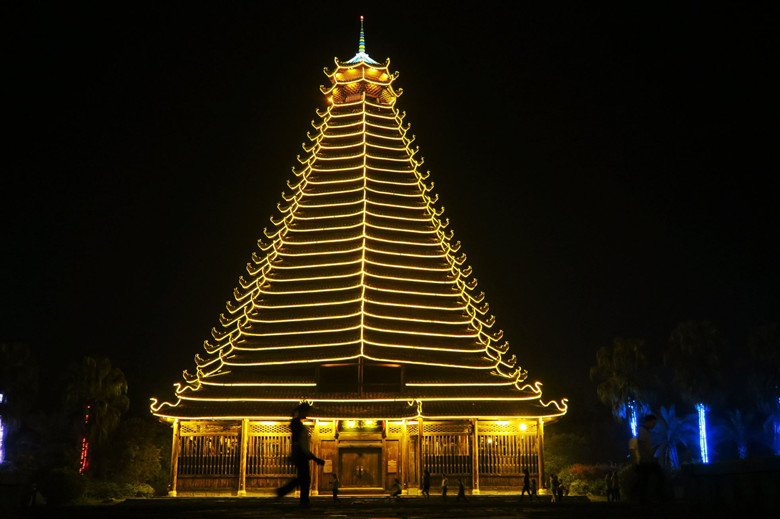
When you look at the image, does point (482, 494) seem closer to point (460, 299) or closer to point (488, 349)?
point (488, 349)

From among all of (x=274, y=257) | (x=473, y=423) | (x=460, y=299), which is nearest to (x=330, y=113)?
(x=274, y=257)

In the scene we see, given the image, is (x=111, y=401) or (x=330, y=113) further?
(x=330, y=113)

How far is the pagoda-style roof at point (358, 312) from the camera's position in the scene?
127 ft

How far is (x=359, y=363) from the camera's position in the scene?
40.1 meters

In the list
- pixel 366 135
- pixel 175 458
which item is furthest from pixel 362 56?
pixel 175 458

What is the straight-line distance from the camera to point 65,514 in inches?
500

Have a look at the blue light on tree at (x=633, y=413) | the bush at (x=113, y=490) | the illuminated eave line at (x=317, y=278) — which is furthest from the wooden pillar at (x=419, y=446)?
the blue light on tree at (x=633, y=413)

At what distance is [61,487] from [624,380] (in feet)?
108

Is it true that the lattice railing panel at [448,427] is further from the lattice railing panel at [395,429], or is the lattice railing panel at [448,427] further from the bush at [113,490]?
the bush at [113,490]

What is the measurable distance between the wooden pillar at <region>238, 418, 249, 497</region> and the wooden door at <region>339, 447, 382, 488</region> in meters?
4.37

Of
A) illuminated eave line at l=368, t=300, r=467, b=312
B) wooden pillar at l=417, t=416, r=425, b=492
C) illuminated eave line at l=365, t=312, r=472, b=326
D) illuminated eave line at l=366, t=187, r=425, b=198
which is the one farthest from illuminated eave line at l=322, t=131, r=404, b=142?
wooden pillar at l=417, t=416, r=425, b=492

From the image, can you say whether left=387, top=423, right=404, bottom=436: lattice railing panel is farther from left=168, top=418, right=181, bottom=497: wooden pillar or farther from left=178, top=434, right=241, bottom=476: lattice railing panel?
left=168, top=418, right=181, bottom=497: wooden pillar

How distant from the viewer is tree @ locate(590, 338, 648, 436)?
51062mm

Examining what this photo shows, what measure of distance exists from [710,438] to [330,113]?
3260 centimetres
